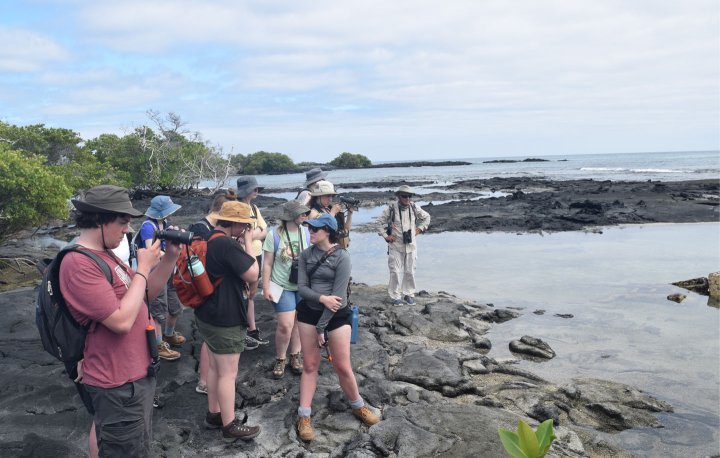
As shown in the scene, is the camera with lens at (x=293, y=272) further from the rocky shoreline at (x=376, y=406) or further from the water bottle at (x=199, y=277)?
the water bottle at (x=199, y=277)

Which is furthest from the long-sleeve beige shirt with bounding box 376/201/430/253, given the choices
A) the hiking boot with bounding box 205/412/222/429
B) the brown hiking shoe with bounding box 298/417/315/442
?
the hiking boot with bounding box 205/412/222/429

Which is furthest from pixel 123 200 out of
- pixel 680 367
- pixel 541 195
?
pixel 541 195

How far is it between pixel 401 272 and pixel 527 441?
6938mm

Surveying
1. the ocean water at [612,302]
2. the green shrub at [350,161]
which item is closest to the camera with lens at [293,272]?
the ocean water at [612,302]

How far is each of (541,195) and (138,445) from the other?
101 feet

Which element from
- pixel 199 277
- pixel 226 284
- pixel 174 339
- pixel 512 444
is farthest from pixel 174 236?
pixel 174 339

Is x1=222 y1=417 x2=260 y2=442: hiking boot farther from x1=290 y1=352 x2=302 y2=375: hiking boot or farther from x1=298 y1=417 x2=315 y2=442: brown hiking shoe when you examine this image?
x1=290 y1=352 x2=302 y2=375: hiking boot

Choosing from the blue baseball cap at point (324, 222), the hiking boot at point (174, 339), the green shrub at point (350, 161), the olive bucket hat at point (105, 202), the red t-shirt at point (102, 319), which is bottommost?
the hiking boot at point (174, 339)

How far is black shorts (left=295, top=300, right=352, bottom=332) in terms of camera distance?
13.9 ft

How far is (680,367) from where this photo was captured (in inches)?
248

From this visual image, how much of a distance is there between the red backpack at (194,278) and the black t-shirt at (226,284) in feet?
0.16

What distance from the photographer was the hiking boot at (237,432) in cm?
423

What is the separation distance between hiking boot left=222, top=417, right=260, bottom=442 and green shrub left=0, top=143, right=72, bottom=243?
36.6 feet

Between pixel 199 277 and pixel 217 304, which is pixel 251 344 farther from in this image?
pixel 199 277
